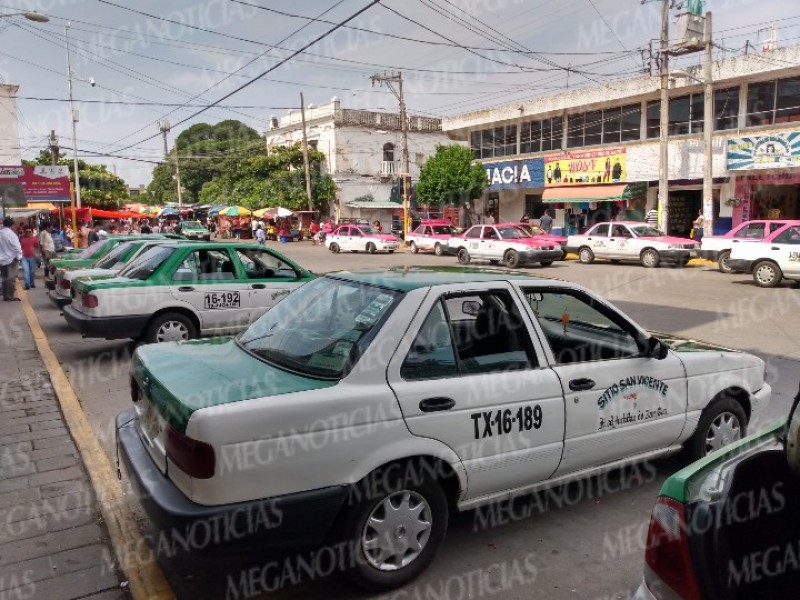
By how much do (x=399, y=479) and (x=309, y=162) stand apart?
44064 millimetres

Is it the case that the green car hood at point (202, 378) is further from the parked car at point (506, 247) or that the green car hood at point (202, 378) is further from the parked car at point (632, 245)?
the parked car at point (632, 245)

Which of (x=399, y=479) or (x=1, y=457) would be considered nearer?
(x=399, y=479)

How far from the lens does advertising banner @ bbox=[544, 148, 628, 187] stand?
2780 cm

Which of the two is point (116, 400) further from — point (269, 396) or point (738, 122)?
point (738, 122)

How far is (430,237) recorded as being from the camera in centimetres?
2866

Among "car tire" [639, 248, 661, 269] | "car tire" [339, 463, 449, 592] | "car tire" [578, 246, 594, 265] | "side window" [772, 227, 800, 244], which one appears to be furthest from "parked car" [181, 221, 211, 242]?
"car tire" [339, 463, 449, 592]

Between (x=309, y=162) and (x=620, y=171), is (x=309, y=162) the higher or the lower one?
the higher one

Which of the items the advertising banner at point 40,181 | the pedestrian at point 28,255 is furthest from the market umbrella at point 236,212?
the pedestrian at point 28,255

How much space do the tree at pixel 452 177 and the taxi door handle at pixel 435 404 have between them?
3122 centimetres

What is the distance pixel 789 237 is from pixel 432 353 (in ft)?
48.4

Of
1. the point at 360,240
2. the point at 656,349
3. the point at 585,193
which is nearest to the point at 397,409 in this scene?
the point at 656,349

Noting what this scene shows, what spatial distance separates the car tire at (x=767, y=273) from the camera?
588 inches

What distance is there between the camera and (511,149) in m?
33.5

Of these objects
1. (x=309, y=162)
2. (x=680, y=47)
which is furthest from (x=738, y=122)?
(x=309, y=162)
